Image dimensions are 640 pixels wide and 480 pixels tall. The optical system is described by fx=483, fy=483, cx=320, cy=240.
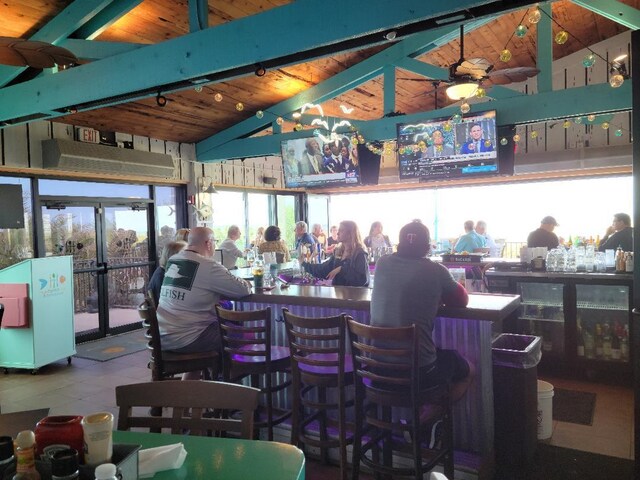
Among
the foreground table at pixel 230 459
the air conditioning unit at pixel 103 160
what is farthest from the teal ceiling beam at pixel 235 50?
the foreground table at pixel 230 459

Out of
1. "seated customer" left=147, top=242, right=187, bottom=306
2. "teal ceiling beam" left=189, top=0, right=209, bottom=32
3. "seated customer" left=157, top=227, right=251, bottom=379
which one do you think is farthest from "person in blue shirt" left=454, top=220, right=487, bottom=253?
"teal ceiling beam" left=189, top=0, right=209, bottom=32

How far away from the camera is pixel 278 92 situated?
7.75 m

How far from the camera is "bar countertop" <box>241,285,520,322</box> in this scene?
2812mm

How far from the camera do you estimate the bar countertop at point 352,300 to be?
111 inches

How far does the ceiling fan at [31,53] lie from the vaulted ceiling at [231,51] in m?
0.93

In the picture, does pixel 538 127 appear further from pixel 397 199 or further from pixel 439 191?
pixel 397 199

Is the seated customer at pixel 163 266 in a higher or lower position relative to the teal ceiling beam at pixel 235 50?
lower

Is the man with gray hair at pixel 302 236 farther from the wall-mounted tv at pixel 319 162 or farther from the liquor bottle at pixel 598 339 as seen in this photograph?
the liquor bottle at pixel 598 339

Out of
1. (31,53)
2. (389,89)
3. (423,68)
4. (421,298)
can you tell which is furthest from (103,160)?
(421,298)

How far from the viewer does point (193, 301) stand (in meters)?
3.47

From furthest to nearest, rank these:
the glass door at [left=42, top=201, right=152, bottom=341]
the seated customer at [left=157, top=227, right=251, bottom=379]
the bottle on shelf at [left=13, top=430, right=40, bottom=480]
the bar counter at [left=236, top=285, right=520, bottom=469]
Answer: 1. the glass door at [left=42, top=201, right=152, bottom=341]
2. the seated customer at [left=157, top=227, right=251, bottom=379]
3. the bar counter at [left=236, top=285, right=520, bottom=469]
4. the bottle on shelf at [left=13, top=430, right=40, bottom=480]

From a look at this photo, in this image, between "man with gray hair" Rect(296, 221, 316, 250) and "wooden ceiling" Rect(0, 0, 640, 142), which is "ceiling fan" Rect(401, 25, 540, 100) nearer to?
"wooden ceiling" Rect(0, 0, 640, 142)

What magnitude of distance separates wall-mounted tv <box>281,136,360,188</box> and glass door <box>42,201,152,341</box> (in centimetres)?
266

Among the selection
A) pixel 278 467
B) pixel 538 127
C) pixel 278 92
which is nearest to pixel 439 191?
pixel 538 127
